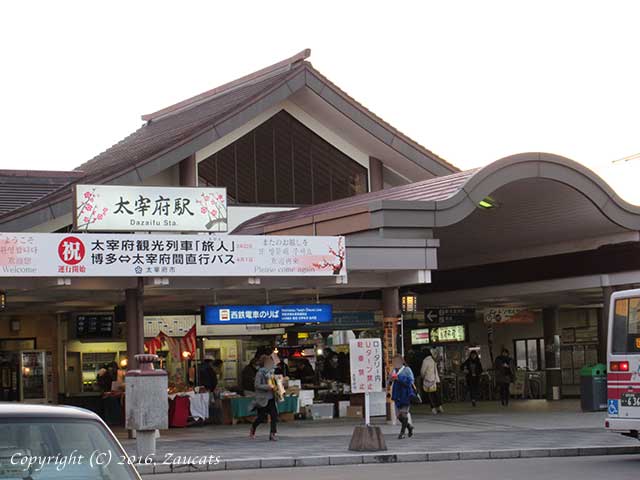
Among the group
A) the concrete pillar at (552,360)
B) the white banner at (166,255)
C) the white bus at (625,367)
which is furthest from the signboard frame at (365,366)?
the concrete pillar at (552,360)

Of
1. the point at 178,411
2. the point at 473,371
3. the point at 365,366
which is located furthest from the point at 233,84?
the point at 365,366

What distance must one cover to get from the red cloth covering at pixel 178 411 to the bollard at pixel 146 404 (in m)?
7.19

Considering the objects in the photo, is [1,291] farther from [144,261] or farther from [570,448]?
[570,448]

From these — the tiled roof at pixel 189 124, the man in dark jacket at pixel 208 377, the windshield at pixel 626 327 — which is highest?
the tiled roof at pixel 189 124

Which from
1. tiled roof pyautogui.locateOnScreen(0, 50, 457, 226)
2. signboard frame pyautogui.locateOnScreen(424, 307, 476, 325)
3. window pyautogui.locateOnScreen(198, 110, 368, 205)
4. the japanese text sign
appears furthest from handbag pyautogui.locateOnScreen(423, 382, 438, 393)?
the japanese text sign

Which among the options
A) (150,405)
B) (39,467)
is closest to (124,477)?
(39,467)

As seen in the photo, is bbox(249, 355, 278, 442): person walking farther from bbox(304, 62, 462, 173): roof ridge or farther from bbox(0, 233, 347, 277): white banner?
bbox(304, 62, 462, 173): roof ridge

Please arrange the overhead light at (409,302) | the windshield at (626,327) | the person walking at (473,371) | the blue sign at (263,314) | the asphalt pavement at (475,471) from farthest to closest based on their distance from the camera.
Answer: the person walking at (473,371) < the overhead light at (409,302) < the blue sign at (263,314) < the windshield at (626,327) < the asphalt pavement at (475,471)

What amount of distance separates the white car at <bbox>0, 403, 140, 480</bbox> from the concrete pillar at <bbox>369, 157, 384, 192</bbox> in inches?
1046

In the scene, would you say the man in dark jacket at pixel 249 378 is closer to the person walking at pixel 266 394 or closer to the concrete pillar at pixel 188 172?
the concrete pillar at pixel 188 172

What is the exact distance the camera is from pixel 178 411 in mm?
26047

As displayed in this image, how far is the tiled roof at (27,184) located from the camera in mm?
28844

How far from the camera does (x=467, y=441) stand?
20.1m

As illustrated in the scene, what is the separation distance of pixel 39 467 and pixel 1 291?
16.1m
